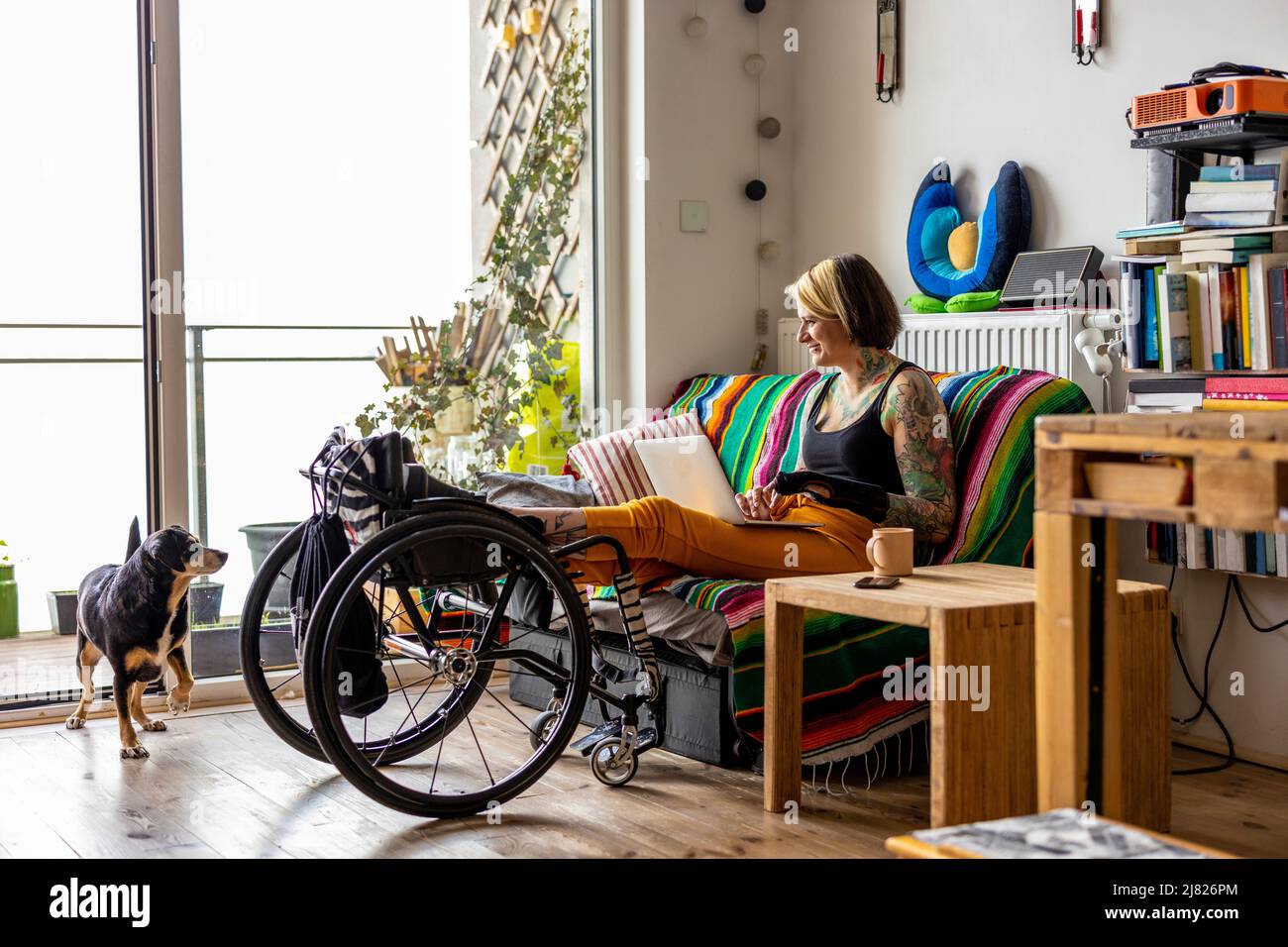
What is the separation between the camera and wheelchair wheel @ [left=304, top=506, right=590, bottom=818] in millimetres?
2217

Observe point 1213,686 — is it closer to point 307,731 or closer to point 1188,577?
point 1188,577

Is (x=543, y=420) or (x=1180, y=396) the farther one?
(x=543, y=420)

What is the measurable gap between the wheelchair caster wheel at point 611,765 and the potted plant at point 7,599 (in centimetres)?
170

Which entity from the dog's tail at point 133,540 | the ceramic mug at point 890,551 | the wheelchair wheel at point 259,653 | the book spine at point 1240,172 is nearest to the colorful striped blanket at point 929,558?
the ceramic mug at point 890,551

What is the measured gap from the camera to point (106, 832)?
7.68 feet

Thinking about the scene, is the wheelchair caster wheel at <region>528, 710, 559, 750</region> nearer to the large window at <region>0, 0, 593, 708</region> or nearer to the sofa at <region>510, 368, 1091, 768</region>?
the sofa at <region>510, 368, 1091, 768</region>

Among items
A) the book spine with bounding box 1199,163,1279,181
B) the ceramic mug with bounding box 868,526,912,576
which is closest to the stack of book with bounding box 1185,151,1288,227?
the book spine with bounding box 1199,163,1279,181

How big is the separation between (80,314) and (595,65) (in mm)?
1534

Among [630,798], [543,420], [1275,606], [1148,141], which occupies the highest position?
[1148,141]

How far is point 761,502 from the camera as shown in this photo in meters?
2.82

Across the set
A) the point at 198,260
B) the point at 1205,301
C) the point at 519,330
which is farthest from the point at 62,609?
the point at 1205,301

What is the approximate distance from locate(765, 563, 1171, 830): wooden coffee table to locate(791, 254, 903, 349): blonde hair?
0.64 meters

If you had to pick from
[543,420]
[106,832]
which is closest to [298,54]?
[543,420]

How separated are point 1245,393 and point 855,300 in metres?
0.79
